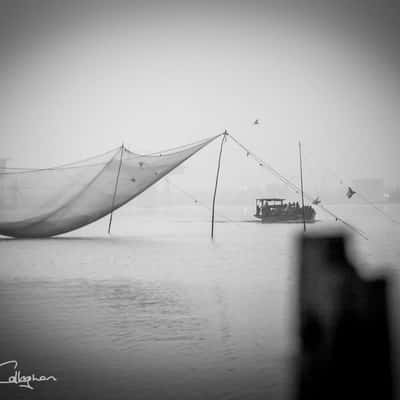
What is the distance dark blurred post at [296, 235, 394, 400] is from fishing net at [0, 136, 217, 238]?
9.27m

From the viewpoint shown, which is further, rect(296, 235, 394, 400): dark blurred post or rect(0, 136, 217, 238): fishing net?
rect(0, 136, 217, 238): fishing net

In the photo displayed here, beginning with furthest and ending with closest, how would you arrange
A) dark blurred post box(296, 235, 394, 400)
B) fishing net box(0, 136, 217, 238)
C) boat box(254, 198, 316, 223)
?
1. boat box(254, 198, 316, 223)
2. fishing net box(0, 136, 217, 238)
3. dark blurred post box(296, 235, 394, 400)

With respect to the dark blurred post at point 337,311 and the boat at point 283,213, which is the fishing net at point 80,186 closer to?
the dark blurred post at point 337,311

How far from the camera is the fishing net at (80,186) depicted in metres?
10.6

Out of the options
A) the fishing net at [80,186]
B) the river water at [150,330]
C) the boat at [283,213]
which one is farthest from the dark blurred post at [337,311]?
the boat at [283,213]

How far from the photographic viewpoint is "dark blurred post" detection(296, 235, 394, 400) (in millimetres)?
950

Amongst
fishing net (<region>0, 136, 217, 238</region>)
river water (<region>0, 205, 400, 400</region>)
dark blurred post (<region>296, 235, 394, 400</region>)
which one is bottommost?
river water (<region>0, 205, 400, 400</region>)

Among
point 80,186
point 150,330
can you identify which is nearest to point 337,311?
point 150,330

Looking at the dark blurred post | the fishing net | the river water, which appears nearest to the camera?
the dark blurred post

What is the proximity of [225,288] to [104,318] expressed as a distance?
1909 mm

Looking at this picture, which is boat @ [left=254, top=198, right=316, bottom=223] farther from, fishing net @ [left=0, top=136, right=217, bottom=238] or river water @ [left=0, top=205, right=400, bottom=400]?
river water @ [left=0, top=205, right=400, bottom=400]

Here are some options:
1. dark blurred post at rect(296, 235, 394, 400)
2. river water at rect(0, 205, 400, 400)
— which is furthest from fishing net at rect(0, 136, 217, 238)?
dark blurred post at rect(296, 235, 394, 400)

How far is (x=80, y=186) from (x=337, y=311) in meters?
10.2

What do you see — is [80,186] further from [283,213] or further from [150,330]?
[283,213]
